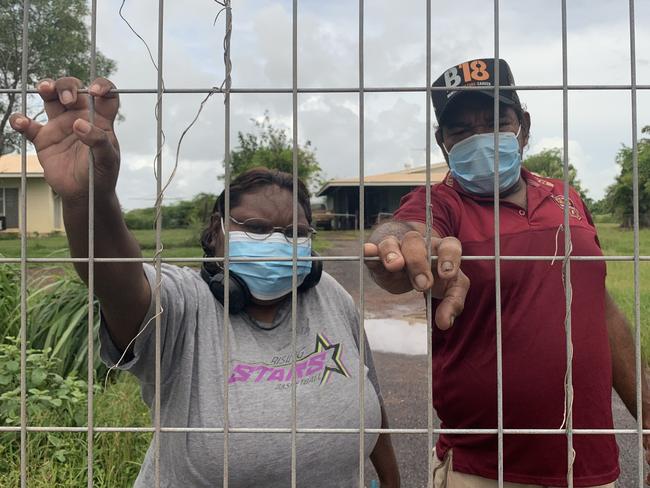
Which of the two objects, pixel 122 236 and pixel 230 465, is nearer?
pixel 122 236

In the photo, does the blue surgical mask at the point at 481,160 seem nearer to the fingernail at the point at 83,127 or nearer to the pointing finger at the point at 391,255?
the pointing finger at the point at 391,255

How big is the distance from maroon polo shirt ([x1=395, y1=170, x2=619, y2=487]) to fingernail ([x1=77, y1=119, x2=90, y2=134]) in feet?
2.65

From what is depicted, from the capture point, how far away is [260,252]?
62.3 inches

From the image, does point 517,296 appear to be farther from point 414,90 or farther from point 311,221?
point 414,90

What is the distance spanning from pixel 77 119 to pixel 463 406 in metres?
1.27

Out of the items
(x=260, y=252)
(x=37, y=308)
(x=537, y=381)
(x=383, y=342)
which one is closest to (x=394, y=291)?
(x=260, y=252)

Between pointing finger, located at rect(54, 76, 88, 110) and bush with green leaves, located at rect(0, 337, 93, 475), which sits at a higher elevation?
pointing finger, located at rect(54, 76, 88, 110)

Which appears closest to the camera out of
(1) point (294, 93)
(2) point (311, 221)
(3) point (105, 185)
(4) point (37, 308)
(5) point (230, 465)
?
(1) point (294, 93)

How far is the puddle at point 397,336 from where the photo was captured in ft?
21.6

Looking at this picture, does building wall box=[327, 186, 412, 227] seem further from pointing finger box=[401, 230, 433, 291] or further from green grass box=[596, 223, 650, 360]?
green grass box=[596, 223, 650, 360]

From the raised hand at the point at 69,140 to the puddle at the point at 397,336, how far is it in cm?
541

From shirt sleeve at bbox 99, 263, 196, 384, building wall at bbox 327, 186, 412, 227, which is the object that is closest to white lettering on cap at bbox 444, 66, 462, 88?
building wall at bbox 327, 186, 412, 227

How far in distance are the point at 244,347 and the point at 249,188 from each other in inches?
19.1

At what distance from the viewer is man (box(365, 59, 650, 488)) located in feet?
5.16
